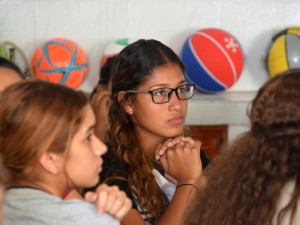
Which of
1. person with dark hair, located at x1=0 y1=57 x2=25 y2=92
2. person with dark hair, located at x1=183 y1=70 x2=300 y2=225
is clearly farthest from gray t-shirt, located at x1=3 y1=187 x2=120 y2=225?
person with dark hair, located at x1=0 y1=57 x2=25 y2=92

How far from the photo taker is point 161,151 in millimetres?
1693

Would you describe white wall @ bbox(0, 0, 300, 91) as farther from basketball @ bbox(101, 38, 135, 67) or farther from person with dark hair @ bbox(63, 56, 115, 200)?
person with dark hair @ bbox(63, 56, 115, 200)

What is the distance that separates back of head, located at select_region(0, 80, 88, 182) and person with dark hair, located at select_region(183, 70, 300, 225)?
319 millimetres

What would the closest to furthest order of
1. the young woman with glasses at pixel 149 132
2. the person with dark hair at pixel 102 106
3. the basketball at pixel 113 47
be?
the young woman with glasses at pixel 149 132 → the person with dark hair at pixel 102 106 → the basketball at pixel 113 47

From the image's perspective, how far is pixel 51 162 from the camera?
112 centimetres

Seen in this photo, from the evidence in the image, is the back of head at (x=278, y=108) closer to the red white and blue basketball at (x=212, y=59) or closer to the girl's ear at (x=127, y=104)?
the girl's ear at (x=127, y=104)

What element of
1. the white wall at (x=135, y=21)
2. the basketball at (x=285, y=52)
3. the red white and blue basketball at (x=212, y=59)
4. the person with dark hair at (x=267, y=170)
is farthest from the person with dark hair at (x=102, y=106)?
the white wall at (x=135, y=21)

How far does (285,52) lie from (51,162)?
2.87 meters

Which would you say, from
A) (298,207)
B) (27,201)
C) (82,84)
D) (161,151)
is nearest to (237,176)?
(298,207)

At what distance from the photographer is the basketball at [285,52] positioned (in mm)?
3689

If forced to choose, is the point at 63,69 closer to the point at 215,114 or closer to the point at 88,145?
the point at 215,114

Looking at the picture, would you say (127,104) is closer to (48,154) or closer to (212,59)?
(48,154)

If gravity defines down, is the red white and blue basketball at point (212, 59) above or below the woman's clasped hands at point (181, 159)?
below

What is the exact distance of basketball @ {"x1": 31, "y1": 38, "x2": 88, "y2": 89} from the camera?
3.69 meters
